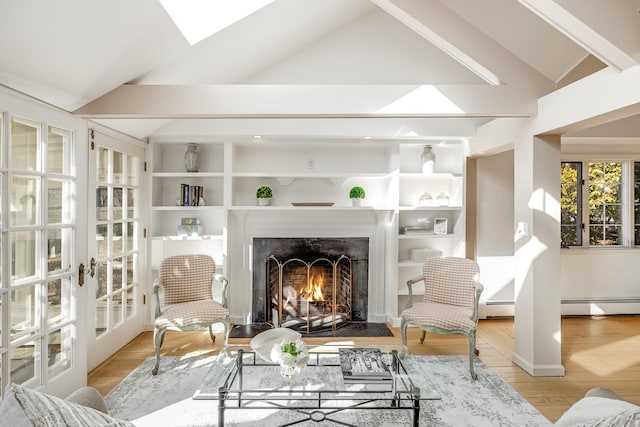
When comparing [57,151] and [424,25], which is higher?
[424,25]

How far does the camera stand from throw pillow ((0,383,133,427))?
986 mm

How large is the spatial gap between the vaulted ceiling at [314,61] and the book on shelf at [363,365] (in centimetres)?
169

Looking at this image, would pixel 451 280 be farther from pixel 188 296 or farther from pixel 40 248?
pixel 40 248

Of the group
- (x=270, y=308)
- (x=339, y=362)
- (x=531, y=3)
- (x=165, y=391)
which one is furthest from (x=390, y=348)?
(x=531, y=3)

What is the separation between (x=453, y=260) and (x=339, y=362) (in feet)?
5.51

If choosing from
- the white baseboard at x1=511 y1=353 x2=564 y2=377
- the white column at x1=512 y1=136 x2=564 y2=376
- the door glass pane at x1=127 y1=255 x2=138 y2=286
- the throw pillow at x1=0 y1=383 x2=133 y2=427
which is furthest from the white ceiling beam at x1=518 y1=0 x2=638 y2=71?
the door glass pane at x1=127 y1=255 x2=138 y2=286

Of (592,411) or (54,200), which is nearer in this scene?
(592,411)

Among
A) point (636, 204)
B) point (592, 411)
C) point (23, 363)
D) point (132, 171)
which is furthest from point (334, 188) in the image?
point (636, 204)

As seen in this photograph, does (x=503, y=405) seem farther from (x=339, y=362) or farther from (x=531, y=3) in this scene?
(x=531, y=3)

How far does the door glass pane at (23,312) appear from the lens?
2166 millimetres

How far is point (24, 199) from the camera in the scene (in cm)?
225

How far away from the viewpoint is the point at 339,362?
2.54m

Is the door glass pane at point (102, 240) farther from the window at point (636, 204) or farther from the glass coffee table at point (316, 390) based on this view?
the window at point (636, 204)

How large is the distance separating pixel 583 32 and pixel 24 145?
3265 mm
